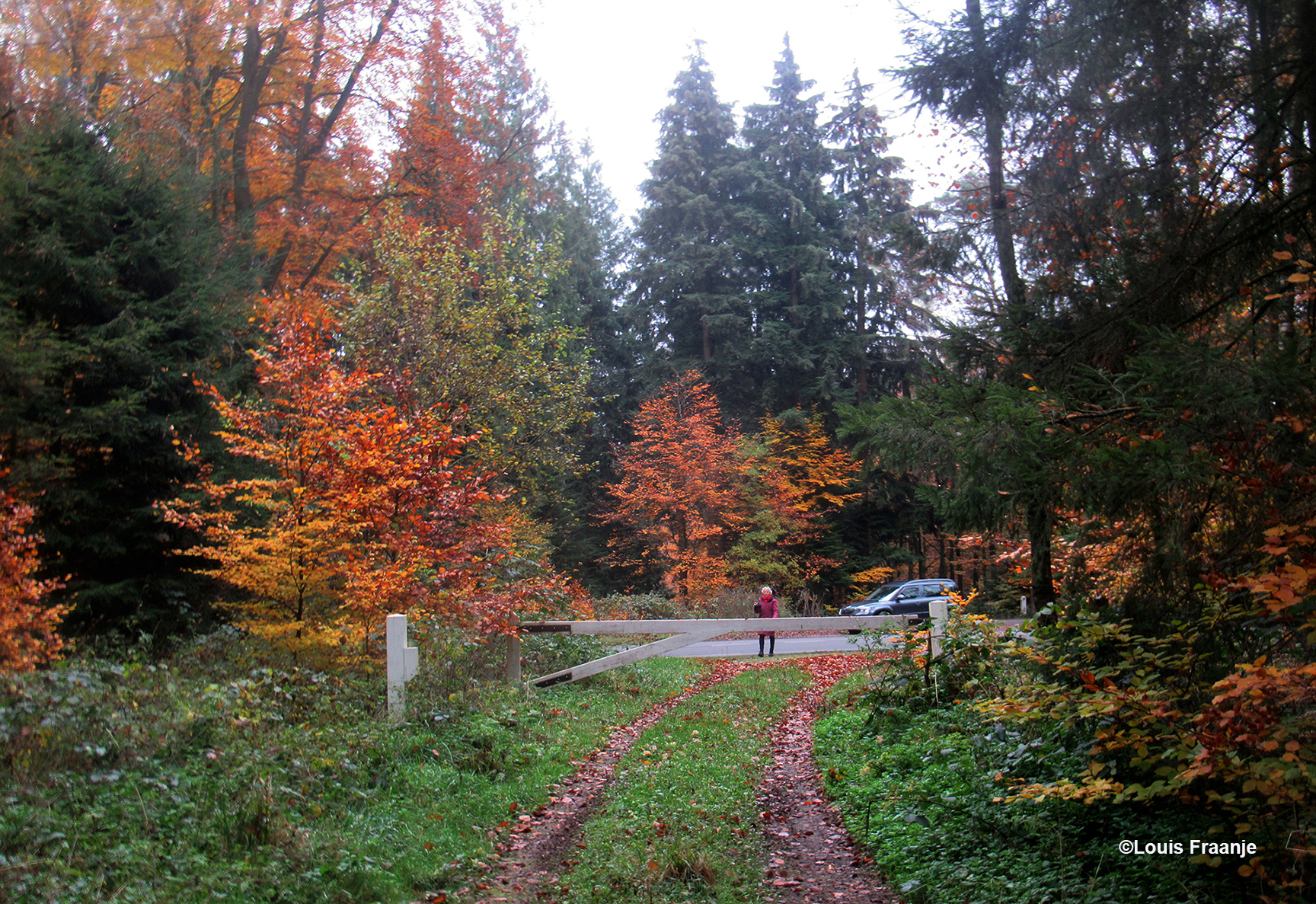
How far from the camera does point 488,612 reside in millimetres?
8984

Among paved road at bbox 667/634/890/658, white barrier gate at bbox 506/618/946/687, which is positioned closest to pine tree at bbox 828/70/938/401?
paved road at bbox 667/634/890/658

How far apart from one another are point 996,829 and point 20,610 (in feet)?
27.1

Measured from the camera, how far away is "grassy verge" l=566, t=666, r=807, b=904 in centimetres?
485

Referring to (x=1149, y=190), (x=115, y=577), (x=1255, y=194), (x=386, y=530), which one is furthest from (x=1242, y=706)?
(x=115, y=577)

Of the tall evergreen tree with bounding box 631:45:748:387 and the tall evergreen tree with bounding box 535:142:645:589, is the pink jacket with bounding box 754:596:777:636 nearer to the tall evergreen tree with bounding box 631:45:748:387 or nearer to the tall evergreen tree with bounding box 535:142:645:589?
the tall evergreen tree with bounding box 535:142:645:589

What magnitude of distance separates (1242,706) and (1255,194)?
3.79 meters

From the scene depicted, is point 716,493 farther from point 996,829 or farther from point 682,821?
point 996,829

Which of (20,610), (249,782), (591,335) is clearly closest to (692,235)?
(591,335)

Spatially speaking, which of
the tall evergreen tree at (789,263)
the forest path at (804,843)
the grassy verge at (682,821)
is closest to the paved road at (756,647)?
the grassy verge at (682,821)

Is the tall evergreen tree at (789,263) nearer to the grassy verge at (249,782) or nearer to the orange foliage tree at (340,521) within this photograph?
the orange foliage tree at (340,521)

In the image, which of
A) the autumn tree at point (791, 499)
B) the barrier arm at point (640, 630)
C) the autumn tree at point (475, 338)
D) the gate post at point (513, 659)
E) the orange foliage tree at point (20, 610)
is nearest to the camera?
the orange foliage tree at point (20, 610)

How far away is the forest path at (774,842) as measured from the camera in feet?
16.0

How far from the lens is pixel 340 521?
8.63 metres

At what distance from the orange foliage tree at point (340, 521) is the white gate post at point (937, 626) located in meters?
4.70
